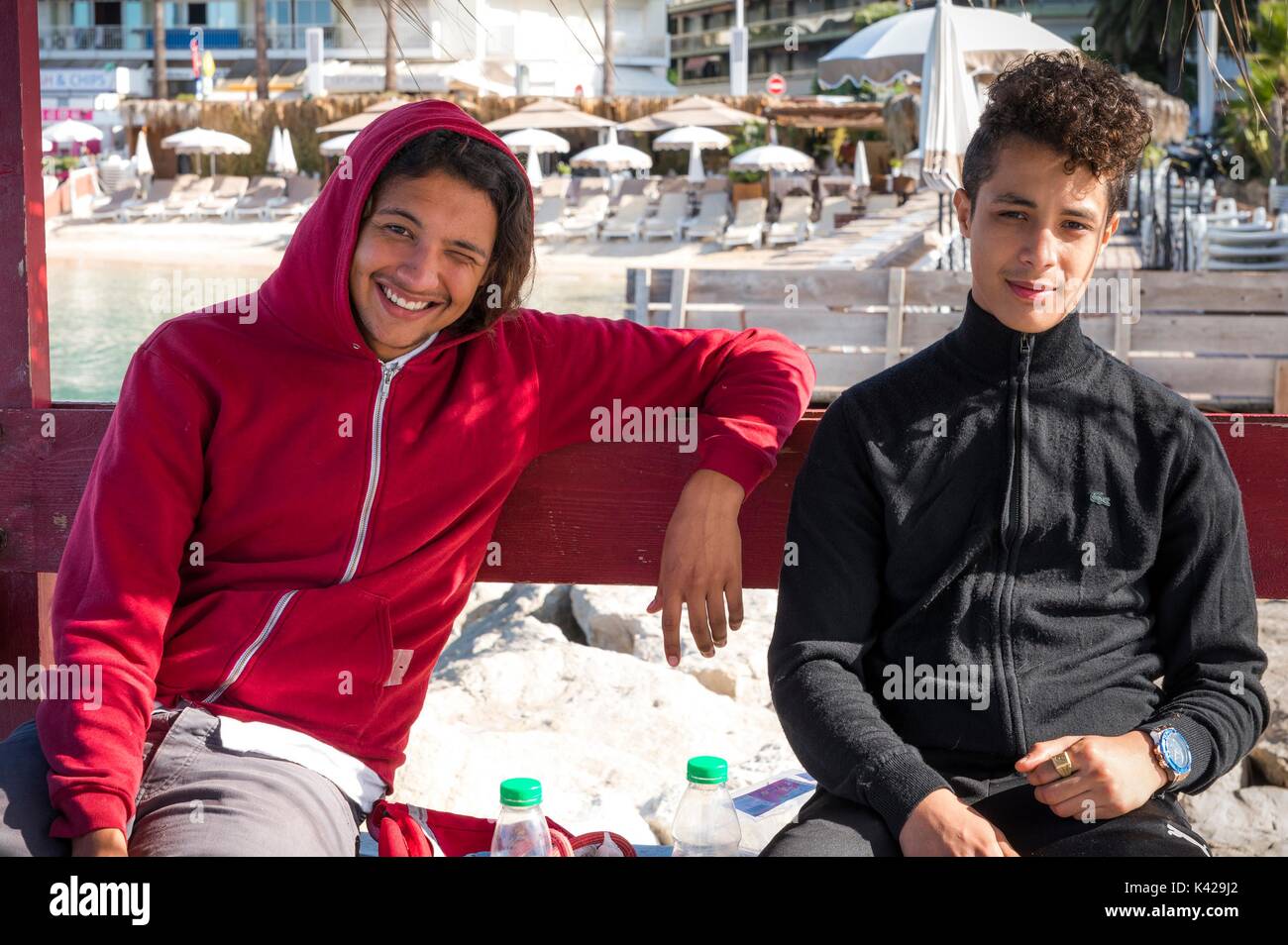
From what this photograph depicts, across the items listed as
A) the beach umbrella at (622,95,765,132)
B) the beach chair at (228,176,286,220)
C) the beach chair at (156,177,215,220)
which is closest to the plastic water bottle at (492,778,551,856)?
the beach chair at (228,176,286,220)

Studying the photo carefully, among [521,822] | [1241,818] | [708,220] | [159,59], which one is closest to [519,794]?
[521,822]

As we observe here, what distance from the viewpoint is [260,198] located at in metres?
28.9

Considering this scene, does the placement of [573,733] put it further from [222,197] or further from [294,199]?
[222,197]

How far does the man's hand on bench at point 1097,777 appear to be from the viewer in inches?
74.1

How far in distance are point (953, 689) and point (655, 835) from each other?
4.66ft

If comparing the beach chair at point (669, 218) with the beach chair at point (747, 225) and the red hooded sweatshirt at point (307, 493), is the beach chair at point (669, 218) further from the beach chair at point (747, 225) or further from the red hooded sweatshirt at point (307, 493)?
the red hooded sweatshirt at point (307, 493)

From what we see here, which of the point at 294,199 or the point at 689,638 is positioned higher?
the point at 294,199

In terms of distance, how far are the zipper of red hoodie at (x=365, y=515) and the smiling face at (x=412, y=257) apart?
0.15ft

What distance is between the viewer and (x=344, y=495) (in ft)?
7.18

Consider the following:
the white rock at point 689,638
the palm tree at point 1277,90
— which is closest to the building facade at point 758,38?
the palm tree at point 1277,90

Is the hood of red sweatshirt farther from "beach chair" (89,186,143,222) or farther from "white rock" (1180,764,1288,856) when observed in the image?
"beach chair" (89,186,143,222)

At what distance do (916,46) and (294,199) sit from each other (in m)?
18.0

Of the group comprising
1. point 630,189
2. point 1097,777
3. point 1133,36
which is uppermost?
point 1133,36

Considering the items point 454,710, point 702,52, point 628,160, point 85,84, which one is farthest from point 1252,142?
point 702,52
